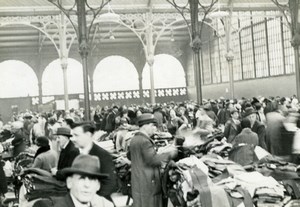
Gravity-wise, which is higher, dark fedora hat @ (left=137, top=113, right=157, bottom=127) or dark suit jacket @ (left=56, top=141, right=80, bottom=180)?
dark fedora hat @ (left=137, top=113, right=157, bottom=127)

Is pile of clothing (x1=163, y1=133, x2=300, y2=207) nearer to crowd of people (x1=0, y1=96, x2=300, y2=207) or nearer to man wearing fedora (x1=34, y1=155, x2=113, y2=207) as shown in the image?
crowd of people (x1=0, y1=96, x2=300, y2=207)

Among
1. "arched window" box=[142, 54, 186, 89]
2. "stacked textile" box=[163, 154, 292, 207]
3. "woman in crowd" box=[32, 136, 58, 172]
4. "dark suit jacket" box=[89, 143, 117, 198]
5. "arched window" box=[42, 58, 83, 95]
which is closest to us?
"dark suit jacket" box=[89, 143, 117, 198]

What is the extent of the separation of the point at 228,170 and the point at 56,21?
22522 millimetres

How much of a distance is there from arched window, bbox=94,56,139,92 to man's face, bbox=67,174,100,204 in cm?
3924

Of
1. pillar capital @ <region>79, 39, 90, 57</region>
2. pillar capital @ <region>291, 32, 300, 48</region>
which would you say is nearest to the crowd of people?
pillar capital @ <region>79, 39, 90, 57</region>

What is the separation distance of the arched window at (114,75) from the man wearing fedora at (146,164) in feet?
118

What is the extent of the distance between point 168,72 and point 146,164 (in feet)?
124

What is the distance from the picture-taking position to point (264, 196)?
18.0 ft

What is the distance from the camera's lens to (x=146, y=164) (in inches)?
251

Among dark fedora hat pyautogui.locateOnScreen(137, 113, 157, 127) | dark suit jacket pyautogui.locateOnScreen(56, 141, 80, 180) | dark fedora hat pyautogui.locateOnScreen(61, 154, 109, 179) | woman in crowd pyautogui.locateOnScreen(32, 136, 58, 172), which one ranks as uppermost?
dark fedora hat pyautogui.locateOnScreen(137, 113, 157, 127)

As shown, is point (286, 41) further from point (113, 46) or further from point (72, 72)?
point (72, 72)

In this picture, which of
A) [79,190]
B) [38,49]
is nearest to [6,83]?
[38,49]

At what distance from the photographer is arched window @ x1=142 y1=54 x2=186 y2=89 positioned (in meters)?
43.6

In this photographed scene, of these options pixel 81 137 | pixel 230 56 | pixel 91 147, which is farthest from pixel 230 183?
pixel 230 56
